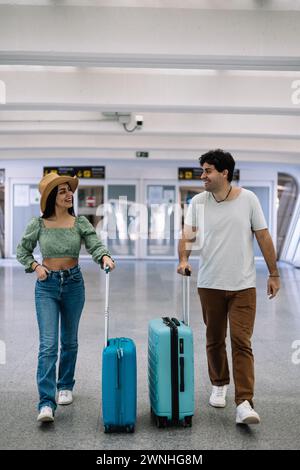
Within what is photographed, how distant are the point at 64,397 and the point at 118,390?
0.71m

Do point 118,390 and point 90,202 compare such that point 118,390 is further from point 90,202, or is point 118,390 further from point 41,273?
point 90,202

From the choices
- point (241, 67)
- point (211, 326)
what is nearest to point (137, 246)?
point (241, 67)

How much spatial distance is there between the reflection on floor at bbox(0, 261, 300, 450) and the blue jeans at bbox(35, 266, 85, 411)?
0.82 feet

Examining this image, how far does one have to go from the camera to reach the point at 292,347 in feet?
18.3

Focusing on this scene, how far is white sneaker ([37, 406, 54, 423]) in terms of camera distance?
3.34 m

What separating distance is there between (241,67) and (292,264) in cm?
1104

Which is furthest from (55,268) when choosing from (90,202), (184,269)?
(90,202)

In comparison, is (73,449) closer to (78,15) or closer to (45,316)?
(45,316)

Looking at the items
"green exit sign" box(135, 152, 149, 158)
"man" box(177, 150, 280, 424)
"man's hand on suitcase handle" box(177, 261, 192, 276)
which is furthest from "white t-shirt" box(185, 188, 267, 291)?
"green exit sign" box(135, 152, 149, 158)

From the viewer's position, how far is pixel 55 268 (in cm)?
359

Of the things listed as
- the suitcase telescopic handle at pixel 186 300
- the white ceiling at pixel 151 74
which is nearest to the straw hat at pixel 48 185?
the suitcase telescopic handle at pixel 186 300

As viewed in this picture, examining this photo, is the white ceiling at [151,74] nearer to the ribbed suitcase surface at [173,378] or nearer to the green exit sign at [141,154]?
the green exit sign at [141,154]

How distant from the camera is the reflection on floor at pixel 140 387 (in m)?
3.16

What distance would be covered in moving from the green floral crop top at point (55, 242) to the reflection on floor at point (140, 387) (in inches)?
41.9
